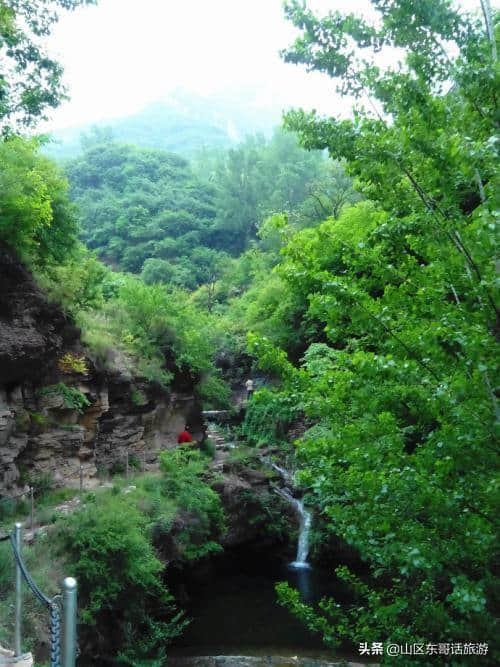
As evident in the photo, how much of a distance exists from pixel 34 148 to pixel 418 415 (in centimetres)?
1539

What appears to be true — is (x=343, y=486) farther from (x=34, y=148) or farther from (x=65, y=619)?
(x=34, y=148)

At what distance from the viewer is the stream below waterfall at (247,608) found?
12.7 metres

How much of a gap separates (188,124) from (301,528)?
111 m

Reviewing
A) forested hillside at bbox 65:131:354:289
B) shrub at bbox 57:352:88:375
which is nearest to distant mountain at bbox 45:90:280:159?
forested hillside at bbox 65:131:354:289

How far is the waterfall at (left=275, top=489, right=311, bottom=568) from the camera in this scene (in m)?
18.0

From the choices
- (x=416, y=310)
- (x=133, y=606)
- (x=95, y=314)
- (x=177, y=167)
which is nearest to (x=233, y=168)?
(x=177, y=167)

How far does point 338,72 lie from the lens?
5707 millimetres

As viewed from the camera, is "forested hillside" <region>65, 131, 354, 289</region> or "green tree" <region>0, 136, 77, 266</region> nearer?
"green tree" <region>0, 136, 77, 266</region>

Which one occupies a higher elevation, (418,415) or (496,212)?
(496,212)

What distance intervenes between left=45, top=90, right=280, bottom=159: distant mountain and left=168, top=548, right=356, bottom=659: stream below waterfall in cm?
7746

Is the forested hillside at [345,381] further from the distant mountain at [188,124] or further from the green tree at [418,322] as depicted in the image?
the distant mountain at [188,124]

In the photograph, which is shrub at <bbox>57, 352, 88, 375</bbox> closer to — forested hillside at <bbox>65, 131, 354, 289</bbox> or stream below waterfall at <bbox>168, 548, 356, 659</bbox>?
stream below waterfall at <bbox>168, 548, 356, 659</bbox>

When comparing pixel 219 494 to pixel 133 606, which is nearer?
pixel 133 606

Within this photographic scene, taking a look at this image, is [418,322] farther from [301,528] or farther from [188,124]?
[188,124]
